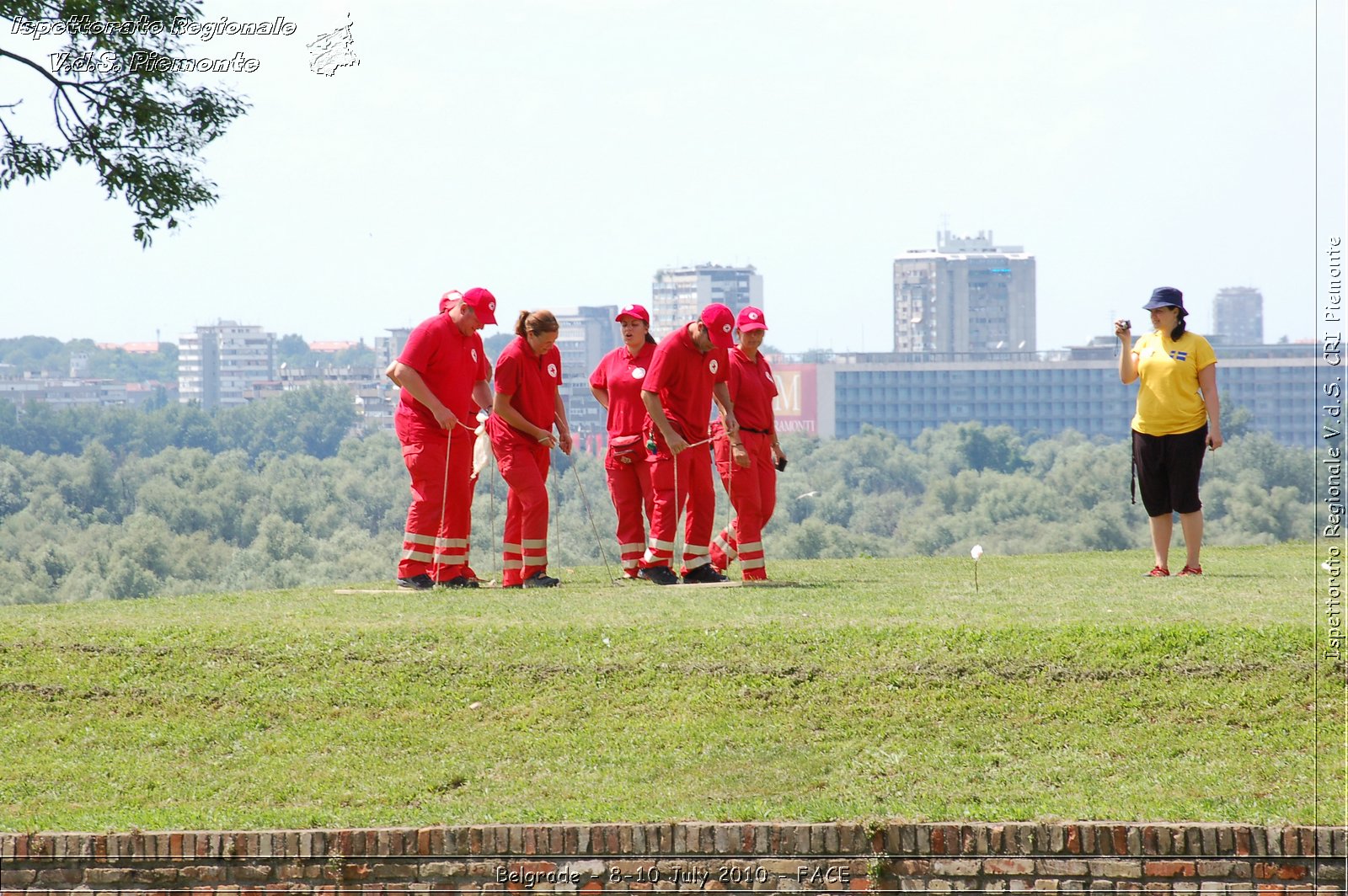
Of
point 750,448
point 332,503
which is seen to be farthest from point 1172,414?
point 332,503

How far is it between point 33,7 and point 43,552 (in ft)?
202

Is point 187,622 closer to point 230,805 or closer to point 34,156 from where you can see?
point 230,805

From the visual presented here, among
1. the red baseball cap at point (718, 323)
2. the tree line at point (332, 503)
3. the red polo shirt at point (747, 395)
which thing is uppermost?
the red baseball cap at point (718, 323)

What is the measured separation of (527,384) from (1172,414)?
487 centimetres

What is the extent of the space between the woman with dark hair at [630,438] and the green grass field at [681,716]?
120 inches

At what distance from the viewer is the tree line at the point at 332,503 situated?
234 feet

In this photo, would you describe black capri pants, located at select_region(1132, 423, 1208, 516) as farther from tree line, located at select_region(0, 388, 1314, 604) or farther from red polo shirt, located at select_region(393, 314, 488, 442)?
tree line, located at select_region(0, 388, 1314, 604)

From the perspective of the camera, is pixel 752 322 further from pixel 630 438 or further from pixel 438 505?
pixel 438 505

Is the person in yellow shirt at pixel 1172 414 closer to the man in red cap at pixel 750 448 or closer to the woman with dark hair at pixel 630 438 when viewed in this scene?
the man in red cap at pixel 750 448

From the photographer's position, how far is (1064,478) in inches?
4291

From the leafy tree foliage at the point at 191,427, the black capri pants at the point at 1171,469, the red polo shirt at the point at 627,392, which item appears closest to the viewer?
the black capri pants at the point at 1171,469

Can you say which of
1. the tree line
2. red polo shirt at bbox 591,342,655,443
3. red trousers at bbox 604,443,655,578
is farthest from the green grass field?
the tree line

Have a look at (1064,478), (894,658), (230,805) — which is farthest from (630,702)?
(1064,478)

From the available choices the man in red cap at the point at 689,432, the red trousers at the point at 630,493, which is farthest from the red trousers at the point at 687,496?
the red trousers at the point at 630,493
